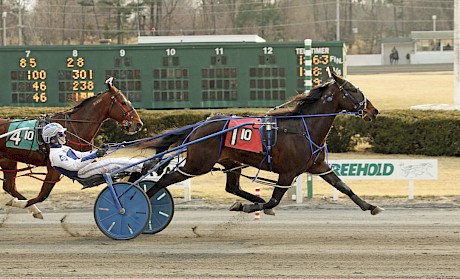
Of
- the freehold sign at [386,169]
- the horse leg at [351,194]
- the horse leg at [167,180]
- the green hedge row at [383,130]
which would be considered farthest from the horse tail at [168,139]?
the green hedge row at [383,130]

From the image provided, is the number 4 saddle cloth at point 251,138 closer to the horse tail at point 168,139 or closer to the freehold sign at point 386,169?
the horse tail at point 168,139

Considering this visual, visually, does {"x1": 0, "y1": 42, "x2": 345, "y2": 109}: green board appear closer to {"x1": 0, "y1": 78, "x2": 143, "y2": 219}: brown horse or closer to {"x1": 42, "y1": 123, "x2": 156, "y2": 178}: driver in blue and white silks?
{"x1": 0, "y1": 78, "x2": 143, "y2": 219}: brown horse

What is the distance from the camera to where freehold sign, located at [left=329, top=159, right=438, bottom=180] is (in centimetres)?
1340

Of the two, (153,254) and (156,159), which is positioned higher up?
(156,159)

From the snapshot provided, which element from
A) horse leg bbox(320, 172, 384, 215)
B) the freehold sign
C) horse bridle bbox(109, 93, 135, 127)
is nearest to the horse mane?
horse leg bbox(320, 172, 384, 215)

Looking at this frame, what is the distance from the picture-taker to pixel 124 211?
9383 millimetres

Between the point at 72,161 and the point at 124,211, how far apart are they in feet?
2.59

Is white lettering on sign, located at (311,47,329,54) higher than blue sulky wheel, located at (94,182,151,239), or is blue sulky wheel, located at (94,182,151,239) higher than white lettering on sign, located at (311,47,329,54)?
white lettering on sign, located at (311,47,329,54)

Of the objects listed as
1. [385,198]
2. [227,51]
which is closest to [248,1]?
Result: [227,51]

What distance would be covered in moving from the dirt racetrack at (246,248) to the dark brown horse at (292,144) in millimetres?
533

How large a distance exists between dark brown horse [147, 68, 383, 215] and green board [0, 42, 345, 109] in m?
12.3

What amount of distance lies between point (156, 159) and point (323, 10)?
73633 millimetres

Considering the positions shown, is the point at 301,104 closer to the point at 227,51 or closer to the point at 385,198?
the point at 385,198

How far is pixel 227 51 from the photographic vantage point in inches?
891
